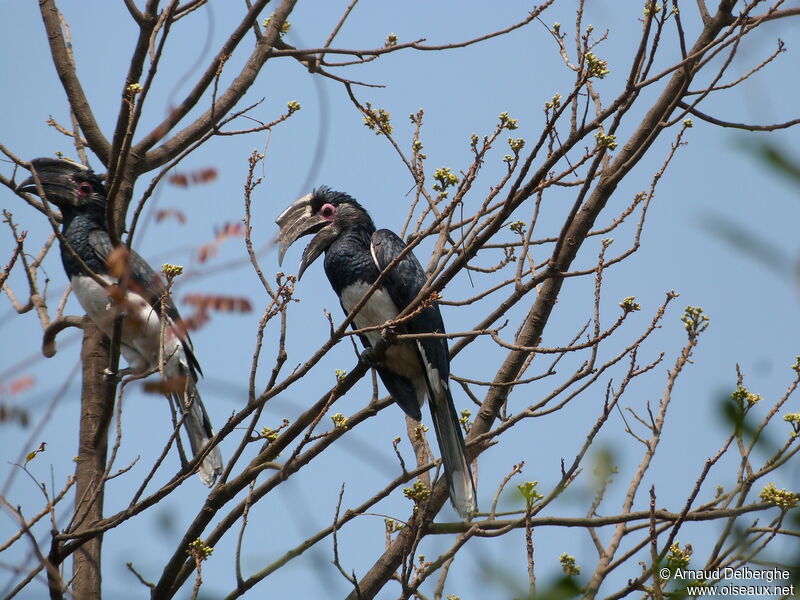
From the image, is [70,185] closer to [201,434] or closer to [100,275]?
[100,275]

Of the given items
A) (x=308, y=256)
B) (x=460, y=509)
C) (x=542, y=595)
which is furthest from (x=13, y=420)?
(x=308, y=256)

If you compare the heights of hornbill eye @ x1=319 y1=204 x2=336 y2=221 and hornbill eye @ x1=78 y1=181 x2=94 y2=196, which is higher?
hornbill eye @ x1=78 y1=181 x2=94 y2=196

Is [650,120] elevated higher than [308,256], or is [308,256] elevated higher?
[308,256]

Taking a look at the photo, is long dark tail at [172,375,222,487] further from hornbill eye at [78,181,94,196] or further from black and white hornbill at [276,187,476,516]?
hornbill eye at [78,181,94,196]

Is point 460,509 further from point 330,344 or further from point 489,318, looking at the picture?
point 330,344

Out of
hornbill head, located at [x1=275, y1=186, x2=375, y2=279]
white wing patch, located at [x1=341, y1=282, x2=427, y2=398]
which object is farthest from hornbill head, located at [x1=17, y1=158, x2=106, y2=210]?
white wing patch, located at [x1=341, y1=282, x2=427, y2=398]

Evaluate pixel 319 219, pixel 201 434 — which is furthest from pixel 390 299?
pixel 201 434

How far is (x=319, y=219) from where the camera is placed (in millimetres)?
5312

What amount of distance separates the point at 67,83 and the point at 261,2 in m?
1.23

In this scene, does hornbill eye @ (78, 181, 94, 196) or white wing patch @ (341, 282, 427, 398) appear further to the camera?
hornbill eye @ (78, 181, 94, 196)

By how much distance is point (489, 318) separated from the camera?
3578 millimetres

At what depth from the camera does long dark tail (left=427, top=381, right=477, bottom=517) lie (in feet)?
13.4

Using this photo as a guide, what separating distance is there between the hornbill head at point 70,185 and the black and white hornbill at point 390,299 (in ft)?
3.96

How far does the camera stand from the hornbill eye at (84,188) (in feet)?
18.3
